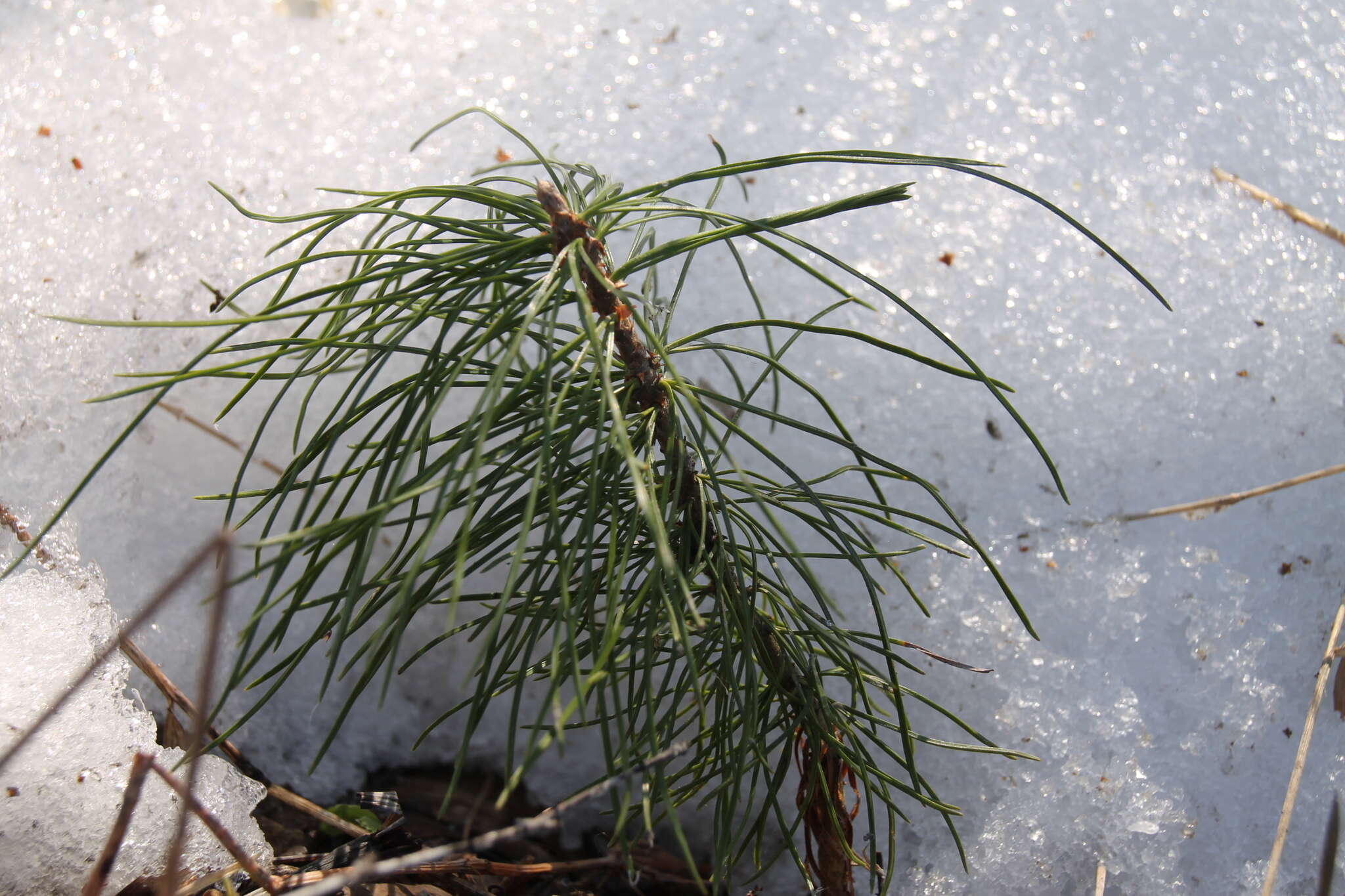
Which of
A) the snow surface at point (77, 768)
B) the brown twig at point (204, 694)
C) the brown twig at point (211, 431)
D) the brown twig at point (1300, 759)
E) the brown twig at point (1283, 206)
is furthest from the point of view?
the brown twig at point (1283, 206)

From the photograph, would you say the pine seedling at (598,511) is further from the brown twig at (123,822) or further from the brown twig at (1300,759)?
the brown twig at (1300,759)

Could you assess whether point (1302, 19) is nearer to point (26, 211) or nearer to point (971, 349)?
point (971, 349)

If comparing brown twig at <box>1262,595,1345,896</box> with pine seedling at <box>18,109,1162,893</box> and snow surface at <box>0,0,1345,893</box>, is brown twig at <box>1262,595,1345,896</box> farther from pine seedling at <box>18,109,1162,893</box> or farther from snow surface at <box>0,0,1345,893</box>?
pine seedling at <box>18,109,1162,893</box>

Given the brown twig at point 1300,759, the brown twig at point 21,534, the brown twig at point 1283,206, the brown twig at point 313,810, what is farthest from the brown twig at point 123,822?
the brown twig at point 1283,206

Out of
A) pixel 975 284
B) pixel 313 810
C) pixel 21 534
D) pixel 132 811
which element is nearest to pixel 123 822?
pixel 132 811

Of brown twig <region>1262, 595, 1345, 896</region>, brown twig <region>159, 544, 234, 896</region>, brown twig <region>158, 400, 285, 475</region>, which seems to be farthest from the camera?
brown twig <region>158, 400, 285, 475</region>

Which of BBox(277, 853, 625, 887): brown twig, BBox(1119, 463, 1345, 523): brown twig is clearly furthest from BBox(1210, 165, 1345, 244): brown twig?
BBox(277, 853, 625, 887): brown twig

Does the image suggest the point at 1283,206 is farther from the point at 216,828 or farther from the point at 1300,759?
the point at 216,828
